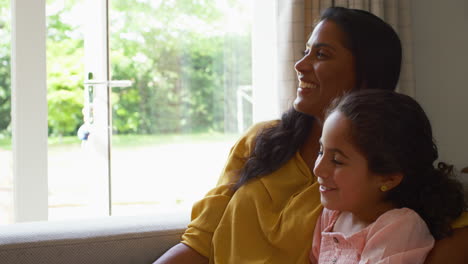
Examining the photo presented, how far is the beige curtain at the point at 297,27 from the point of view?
254cm

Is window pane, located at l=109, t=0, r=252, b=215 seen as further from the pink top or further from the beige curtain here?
the pink top

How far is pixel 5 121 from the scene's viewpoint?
2662mm

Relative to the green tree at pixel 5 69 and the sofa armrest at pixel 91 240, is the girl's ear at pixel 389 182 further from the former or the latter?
the green tree at pixel 5 69

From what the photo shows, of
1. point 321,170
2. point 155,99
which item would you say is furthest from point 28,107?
point 321,170

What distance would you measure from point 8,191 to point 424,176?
6.48 feet

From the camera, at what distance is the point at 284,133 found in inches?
64.4

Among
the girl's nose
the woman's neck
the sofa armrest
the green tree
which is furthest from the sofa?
the green tree

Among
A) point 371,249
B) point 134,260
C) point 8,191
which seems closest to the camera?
point 371,249

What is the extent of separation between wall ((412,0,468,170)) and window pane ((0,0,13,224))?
1796 mm

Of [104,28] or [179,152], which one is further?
[179,152]

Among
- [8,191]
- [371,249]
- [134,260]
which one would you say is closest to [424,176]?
[371,249]

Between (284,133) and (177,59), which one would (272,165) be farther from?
(177,59)

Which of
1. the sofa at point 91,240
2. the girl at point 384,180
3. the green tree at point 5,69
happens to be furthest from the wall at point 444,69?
the girl at point 384,180

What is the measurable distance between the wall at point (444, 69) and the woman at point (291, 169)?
60.8 inches
